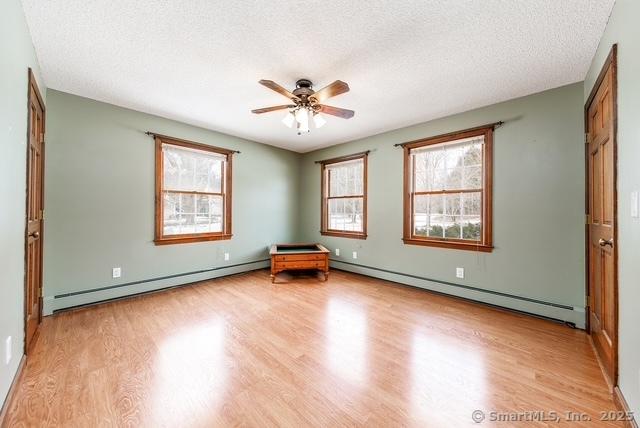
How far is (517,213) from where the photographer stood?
287cm

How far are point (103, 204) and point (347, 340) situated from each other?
10.3 feet

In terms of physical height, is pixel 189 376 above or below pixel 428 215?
below

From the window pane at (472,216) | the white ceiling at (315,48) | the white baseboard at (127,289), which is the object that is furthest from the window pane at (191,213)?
the window pane at (472,216)

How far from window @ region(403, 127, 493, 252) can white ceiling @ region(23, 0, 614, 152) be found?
596 mm

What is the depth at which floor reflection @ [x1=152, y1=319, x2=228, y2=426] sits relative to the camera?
1437 millimetres

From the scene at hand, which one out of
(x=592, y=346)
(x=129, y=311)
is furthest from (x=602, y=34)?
(x=129, y=311)

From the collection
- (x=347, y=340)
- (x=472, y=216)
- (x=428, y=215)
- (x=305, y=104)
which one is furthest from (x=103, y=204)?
(x=472, y=216)

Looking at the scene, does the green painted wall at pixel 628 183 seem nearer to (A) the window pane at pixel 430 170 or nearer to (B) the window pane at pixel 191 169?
(A) the window pane at pixel 430 170

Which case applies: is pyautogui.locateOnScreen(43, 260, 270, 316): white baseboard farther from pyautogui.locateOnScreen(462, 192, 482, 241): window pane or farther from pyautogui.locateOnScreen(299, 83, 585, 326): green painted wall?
pyautogui.locateOnScreen(462, 192, 482, 241): window pane

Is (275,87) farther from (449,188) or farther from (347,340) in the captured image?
(449,188)

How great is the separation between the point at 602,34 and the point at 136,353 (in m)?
4.17

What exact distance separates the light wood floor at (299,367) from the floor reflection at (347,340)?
14mm

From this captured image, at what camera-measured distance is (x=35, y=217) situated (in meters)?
2.35

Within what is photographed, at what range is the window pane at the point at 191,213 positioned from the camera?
12.0ft
